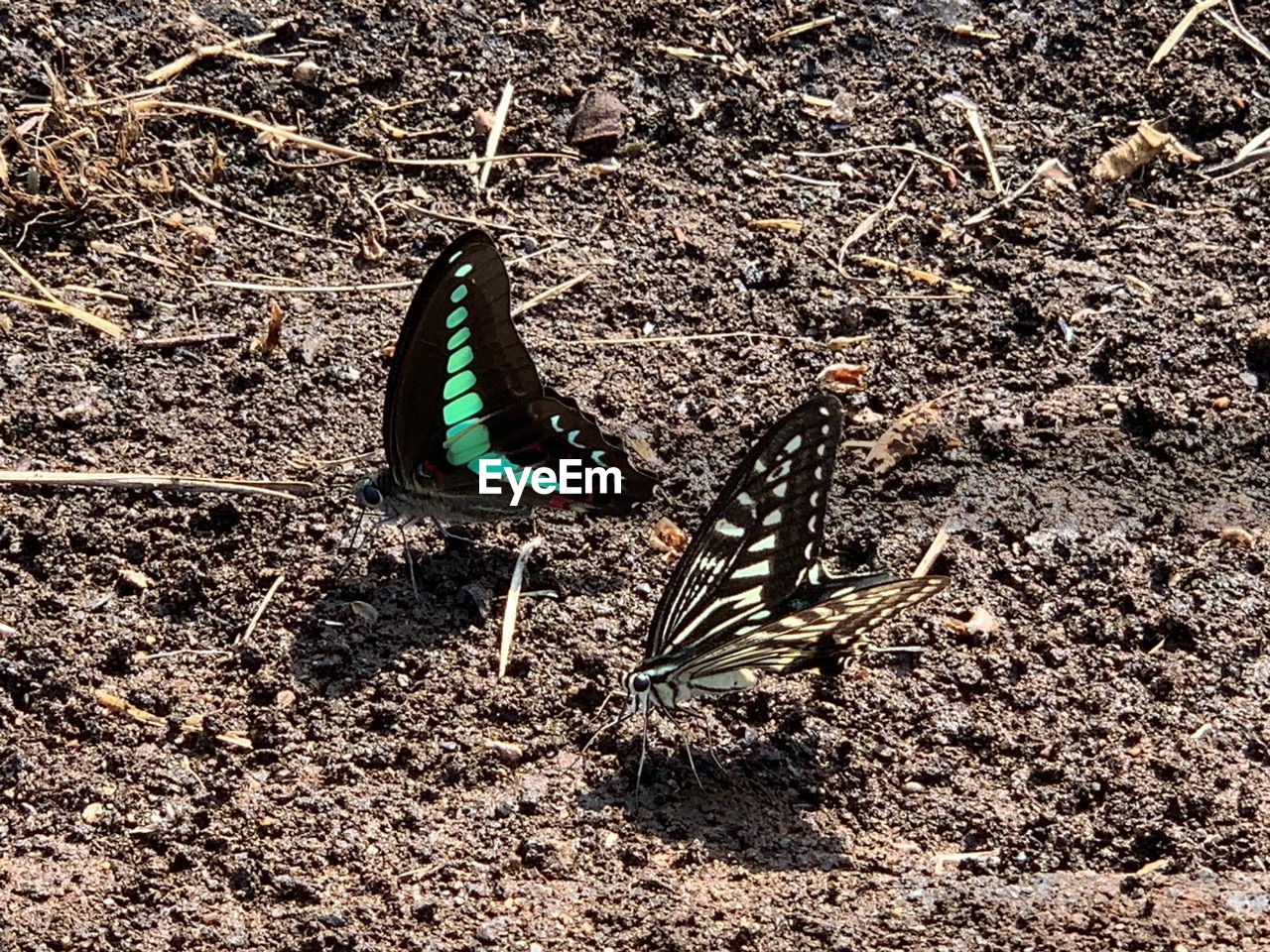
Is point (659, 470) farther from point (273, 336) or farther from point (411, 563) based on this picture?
point (273, 336)

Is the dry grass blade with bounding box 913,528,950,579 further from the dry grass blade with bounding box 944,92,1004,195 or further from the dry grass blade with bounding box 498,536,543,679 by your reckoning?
the dry grass blade with bounding box 944,92,1004,195

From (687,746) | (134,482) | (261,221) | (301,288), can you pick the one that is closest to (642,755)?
(687,746)

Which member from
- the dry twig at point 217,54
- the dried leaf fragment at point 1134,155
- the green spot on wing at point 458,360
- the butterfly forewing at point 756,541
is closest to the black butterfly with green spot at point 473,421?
the green spot on wing at point 458,360

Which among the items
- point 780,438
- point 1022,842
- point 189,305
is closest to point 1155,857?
point 1022,842

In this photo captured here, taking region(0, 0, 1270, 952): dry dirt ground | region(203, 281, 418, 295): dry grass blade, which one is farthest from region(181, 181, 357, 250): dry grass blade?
region(203, 281, 418, 295): dry grass blade

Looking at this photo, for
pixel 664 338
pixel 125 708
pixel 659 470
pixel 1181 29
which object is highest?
pixel 1181 29

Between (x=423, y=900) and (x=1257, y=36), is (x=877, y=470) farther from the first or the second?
(x=1257, y=36)

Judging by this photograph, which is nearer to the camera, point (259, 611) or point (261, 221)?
point (259, 611)
